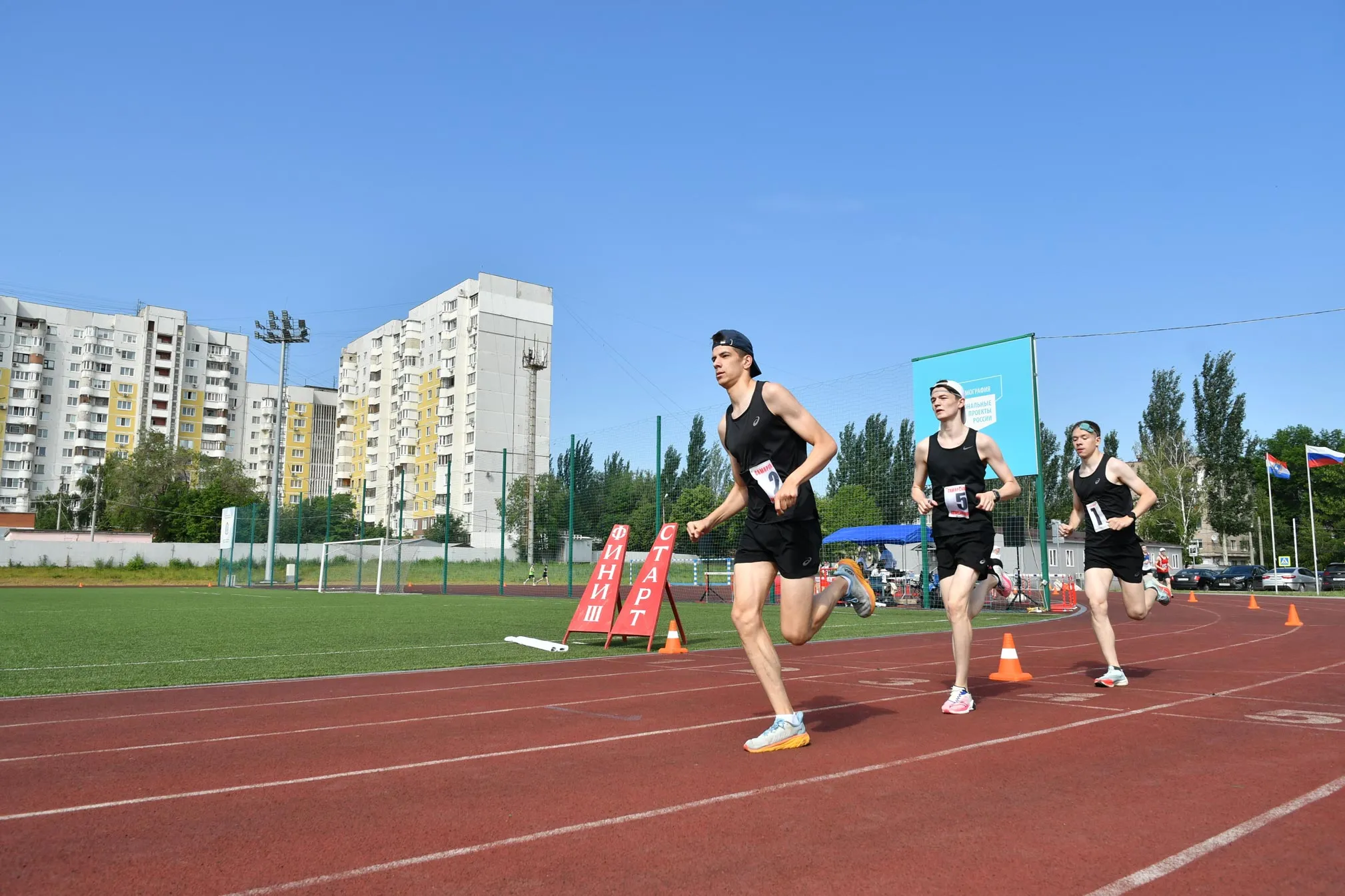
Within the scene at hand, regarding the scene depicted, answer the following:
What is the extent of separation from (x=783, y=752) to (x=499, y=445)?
3141 inches

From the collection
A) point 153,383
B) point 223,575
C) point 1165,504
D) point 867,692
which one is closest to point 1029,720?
point 867,692

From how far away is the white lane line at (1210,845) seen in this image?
2631 millimetres

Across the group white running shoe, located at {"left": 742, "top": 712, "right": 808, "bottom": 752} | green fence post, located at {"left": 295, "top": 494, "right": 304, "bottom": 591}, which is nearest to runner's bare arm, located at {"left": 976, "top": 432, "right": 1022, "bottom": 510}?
white running shoe, located at {"left": 742, "top": 712, "right": 808, "bottom": 752}

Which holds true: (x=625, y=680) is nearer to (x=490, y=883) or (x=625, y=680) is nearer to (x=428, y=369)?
(x=490, y=883)

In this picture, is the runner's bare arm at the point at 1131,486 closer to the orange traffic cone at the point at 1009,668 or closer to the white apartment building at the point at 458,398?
the orange traffic cone at the point at 1009,668

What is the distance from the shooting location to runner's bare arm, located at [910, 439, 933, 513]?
20.6ft

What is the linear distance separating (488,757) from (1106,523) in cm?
529

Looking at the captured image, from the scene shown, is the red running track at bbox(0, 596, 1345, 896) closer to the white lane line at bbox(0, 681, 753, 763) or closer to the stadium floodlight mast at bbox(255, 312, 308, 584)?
the white lane line at bbox(0, 681, 753, 763)

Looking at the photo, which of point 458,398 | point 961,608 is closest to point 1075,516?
point 961,608

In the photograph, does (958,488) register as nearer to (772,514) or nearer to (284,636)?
(772,514)

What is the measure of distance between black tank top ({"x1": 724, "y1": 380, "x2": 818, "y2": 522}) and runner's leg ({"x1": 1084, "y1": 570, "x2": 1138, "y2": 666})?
344 cm

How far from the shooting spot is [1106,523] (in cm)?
730

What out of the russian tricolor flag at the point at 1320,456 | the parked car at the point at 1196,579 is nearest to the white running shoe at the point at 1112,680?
the russian tricolor flag at the point at 1320,456

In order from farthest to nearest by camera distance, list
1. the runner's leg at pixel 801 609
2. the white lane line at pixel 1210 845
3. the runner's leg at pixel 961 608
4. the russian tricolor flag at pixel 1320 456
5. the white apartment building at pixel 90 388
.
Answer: the white apartment building at pixel 90 388 < the russian tricolor flag at pixel 1320 456 < the runner's leg at pixel 961 608 < the runner's leg at pixel 801 609 < the white lane line at pixel 1210 845
